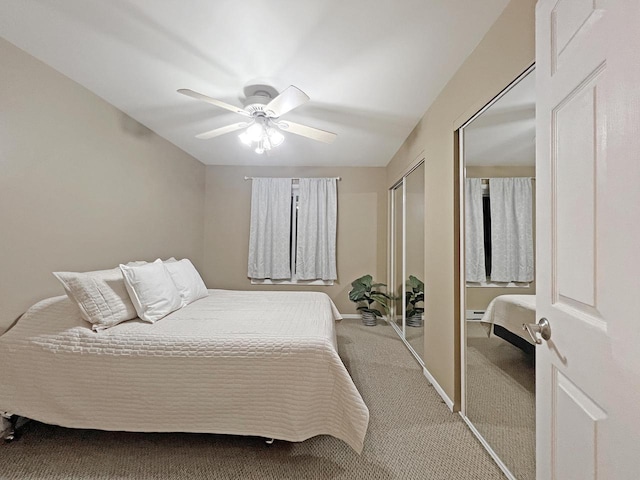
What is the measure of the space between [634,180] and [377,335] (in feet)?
11.4

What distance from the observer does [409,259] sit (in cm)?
340

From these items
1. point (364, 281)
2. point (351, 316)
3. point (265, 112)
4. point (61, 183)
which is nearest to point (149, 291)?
point (61, 183)

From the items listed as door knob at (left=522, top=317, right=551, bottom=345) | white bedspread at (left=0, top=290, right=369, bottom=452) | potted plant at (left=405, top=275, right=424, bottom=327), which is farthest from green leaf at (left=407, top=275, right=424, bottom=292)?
door knob at (left=522, top=317, right=551, bottom=345)

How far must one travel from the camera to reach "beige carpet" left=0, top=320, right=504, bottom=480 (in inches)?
60.7

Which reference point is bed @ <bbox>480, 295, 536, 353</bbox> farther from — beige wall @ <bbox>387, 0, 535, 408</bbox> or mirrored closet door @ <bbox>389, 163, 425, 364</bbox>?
mirrored closet door @ <bbox>389, 163, 425, 364</bbox>

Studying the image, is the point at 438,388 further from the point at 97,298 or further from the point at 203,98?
the point at 203,98

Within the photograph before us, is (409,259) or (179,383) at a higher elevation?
(409,259)

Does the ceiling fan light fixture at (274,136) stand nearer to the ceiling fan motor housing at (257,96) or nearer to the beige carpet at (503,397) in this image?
the ceiling fan motor housing at (257,96)

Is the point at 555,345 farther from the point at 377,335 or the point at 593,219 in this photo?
the point at 377,335

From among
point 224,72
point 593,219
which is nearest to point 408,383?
point 593,219

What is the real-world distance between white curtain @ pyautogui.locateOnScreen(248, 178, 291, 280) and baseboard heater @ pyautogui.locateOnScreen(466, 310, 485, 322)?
118 inches

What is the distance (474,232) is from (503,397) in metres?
0.95

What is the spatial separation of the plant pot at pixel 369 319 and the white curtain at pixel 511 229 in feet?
9.01

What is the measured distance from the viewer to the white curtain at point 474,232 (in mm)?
1814
